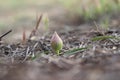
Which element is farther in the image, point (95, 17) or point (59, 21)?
point (59, 21)

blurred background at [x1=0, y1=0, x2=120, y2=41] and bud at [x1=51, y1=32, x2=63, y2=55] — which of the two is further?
blurred background at [x1=0, y1=0, x2=120, y2=41]

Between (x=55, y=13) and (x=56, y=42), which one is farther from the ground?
(x=55, y=13)

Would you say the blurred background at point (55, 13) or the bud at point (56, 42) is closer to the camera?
the bud at point (56, 42)

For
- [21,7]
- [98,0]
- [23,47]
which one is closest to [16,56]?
[23,47]

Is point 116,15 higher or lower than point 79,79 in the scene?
higher

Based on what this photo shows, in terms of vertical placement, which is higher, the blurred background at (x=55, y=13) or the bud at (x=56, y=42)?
the blurred background at (x=55, y=13)

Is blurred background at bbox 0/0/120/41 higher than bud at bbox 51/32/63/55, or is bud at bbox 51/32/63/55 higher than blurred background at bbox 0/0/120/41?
blurred background at bbox 0/0/120/41

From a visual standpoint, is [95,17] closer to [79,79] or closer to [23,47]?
[23,47]

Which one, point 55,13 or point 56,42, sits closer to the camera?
point 56,42
